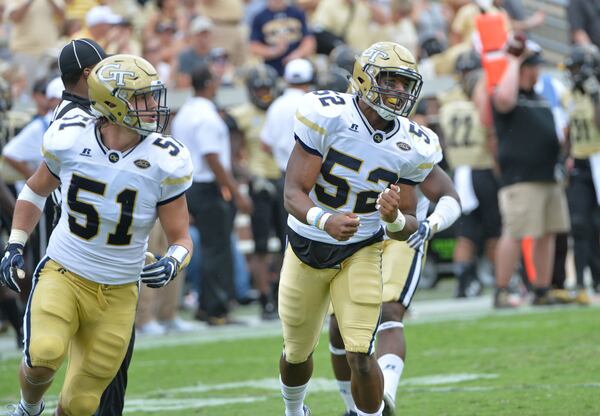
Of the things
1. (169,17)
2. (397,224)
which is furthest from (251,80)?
(397,224)

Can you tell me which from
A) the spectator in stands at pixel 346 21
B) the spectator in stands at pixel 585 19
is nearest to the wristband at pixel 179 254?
the spectator in stands at pixel 585 19

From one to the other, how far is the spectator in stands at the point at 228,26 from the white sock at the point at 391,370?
8047mm

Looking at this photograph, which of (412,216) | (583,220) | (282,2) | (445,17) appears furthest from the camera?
(445,17)

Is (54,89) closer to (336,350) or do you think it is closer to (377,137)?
(336,350)

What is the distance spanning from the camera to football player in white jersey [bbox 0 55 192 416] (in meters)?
5.32

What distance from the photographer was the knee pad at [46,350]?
16.8 feet

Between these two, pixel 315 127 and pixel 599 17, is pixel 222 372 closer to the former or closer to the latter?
pixel 315 127

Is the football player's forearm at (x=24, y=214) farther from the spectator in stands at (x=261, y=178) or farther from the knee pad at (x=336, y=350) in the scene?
the spectator in stands at (x=261, y=178)

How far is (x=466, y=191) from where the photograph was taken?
1232 cm

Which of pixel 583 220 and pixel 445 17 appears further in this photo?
pixel 445 17

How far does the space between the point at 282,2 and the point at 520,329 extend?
517 cm

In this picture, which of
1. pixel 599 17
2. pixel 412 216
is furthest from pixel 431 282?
pixel 412 216

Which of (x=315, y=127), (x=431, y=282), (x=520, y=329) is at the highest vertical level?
(x=315, y=127)

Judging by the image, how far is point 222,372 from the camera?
27.3 ft
